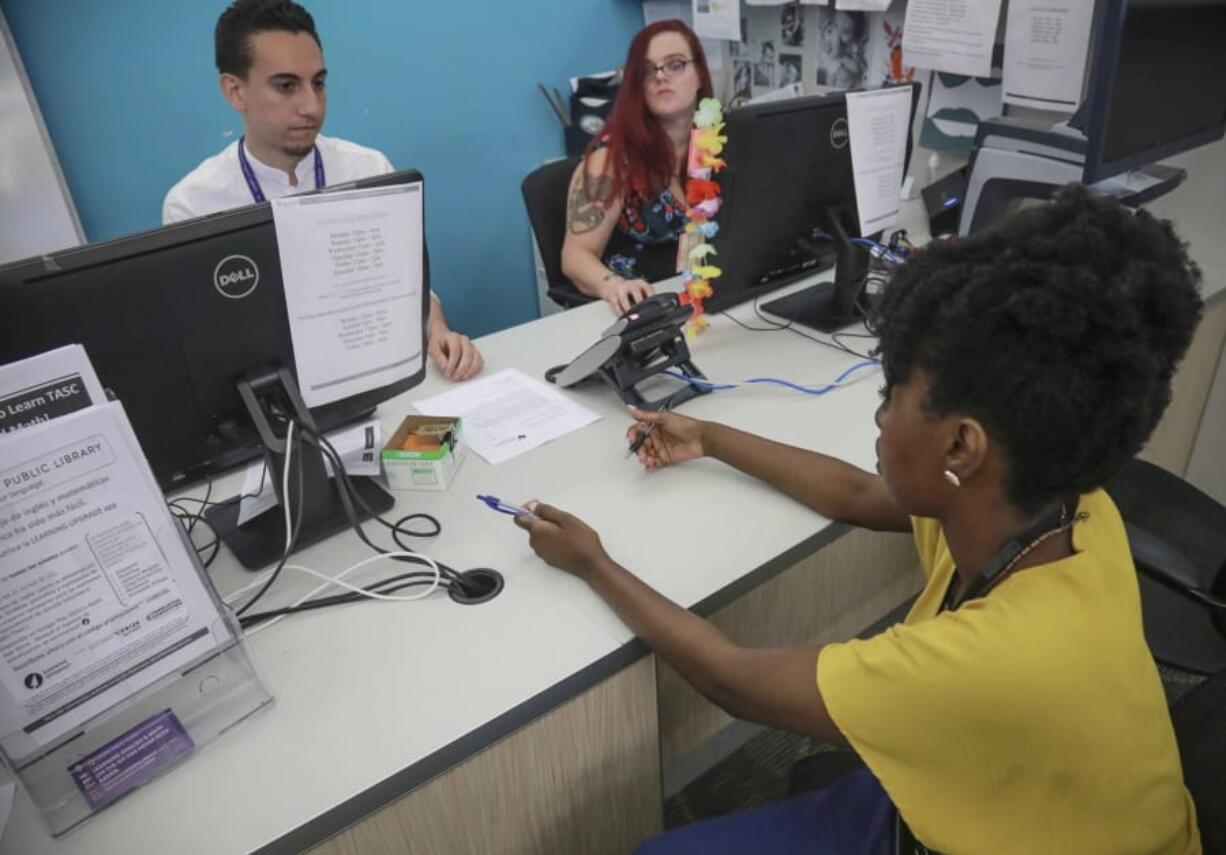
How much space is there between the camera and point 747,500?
1.10m

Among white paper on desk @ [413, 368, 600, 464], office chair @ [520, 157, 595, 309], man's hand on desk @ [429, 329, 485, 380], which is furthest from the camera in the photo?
office chair @ [520, 157, 595, 309]

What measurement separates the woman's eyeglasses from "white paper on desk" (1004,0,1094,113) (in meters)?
0.75

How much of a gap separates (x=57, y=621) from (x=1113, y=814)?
3.06 ft

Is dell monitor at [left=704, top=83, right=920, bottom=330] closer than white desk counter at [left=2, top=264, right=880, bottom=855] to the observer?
Answer: No

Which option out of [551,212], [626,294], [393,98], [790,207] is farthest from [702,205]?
[393,98]

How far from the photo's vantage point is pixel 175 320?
0.94m

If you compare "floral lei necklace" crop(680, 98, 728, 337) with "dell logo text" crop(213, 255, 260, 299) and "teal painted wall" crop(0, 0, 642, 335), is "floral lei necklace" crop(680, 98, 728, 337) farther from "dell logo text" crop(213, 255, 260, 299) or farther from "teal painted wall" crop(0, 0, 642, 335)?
"teal painted wall" crop(0, 0, 642, 335)

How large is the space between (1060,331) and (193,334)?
2.99 feet

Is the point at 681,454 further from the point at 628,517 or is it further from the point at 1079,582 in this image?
the point at 1079,582

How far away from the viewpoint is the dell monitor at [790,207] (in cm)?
143

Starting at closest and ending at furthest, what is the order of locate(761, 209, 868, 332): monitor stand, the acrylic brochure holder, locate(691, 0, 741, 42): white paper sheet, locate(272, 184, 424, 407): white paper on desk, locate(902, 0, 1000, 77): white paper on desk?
the acrylic brochure holder
locate(272, 184, 424, 407): white paper on desk
locate(761, 209, 868, 332): monitor stand
locate(902, 0, 1000, 77): white paper on desk
locate(691, 0, 741, 42): white paper sheet

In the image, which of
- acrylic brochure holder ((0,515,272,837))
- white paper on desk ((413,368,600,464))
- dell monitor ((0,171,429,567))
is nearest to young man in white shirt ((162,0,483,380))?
white paper on desk ((413,368,600,464))

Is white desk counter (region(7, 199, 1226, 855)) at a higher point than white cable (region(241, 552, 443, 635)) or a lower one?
lower

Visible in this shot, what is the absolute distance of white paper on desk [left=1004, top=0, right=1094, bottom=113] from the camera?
1724mm
